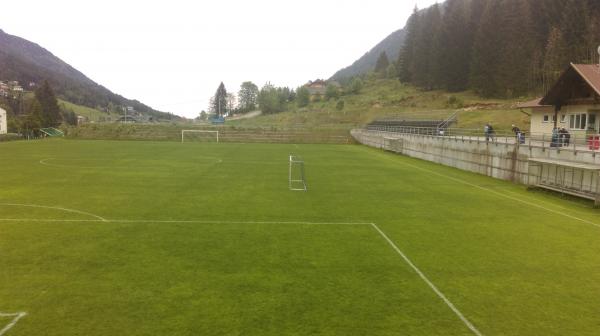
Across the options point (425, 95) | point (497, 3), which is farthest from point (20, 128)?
point (497, 3)

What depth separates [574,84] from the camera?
86.4ft

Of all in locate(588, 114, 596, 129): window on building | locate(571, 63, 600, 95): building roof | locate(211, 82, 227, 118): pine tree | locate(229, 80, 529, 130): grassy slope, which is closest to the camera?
locate(571, 63, 600, 95): building roof

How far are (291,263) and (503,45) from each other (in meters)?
76.9

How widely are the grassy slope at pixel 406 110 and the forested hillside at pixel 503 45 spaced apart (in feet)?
12.4

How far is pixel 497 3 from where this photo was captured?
3177 inches

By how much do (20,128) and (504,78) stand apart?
88.7 m

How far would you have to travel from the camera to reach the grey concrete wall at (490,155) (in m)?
18.7

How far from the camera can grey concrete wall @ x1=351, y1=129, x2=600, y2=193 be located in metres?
18.7

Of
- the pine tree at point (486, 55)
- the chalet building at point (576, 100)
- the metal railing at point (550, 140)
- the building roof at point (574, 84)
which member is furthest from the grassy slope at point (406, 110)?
the building roof at point (574, 84)

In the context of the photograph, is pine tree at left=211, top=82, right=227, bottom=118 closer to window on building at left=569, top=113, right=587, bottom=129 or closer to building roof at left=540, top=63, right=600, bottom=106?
building roof at left=540, top=63, right=600, bottom=106

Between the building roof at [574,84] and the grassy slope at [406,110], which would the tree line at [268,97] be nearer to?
the grassy slope at [406,110]

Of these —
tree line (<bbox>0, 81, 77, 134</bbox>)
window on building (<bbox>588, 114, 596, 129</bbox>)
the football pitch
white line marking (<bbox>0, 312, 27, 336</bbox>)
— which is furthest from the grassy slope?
white line marking (<bbox>0, 312, 27, 336</bbox>)

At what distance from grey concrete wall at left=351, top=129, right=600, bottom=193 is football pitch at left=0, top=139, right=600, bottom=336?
218cm

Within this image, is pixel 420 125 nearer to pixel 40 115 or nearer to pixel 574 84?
pixel 574 84
